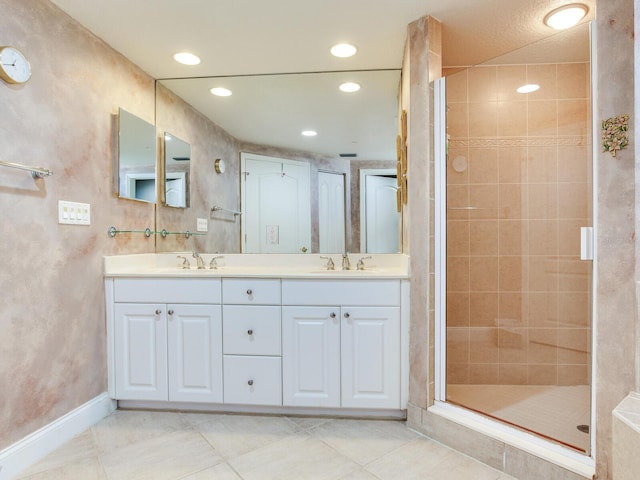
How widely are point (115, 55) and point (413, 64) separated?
1.70 meters

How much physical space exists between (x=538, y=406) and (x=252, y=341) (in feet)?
5.07

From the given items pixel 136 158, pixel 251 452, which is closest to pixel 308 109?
pixel 136 158

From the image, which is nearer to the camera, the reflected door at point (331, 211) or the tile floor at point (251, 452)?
the tile floor at point (251, 452)

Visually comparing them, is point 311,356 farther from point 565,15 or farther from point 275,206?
point 565,15

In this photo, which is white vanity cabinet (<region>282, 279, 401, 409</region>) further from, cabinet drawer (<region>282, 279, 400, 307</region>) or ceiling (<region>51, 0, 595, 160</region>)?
ceiling (<region>51, 0, 595, 160</region>)

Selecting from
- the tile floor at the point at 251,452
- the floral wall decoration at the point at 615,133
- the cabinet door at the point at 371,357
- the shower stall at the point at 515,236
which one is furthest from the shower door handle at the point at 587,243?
the tile floor at the point at 251,452

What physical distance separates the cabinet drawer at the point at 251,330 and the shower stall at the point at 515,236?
2.88 feet

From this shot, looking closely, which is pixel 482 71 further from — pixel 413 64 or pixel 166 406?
pixel 166 406

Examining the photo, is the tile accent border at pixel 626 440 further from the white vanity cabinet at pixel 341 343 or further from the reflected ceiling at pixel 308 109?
the reflected ceiling at pixel 308 109

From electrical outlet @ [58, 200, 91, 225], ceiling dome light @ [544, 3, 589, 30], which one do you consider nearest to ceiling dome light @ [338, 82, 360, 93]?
ceiling dome light @ [544, 3, 589, 30]

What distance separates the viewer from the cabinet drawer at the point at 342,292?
74.9 inches

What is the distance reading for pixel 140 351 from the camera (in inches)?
80.0

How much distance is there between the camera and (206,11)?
1.74 m

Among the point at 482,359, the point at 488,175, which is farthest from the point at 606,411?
the point at 488,175
